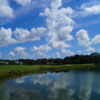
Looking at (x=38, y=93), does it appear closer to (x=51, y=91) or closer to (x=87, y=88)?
(x=51, y=91)

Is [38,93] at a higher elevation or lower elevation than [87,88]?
lower

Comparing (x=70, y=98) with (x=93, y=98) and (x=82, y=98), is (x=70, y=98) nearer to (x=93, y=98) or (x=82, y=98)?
(x=82, y=98)

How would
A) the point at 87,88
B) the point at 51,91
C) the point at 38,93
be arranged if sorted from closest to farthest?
the point at 38,93 < the point at 51,91 < the point at 87,88

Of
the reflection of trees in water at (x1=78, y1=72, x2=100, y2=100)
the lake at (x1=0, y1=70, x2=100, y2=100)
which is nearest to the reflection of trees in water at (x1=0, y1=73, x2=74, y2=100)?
the lake at (x1=0, y1=70, x2=100, y2=100)

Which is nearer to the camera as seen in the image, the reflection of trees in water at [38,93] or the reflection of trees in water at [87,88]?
the reflection of trees in water at [38,93]

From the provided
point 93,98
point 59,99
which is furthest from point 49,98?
point 93,98

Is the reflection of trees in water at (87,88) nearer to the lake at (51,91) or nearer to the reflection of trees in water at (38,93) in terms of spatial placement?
the lake at (51,91)

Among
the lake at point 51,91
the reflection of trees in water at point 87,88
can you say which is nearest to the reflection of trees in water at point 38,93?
the lake at point 51,91

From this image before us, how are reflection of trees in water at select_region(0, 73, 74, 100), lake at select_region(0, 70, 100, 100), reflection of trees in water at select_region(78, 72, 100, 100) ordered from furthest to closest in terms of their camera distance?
1. reflection of trees in water at select_region(78, 72, 100, 100)
2. lake at select_region(0, 70, 100, 100)
3. reflection of trees in water at select_region(0, 73, 74, 100)

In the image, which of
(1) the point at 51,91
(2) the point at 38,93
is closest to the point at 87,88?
(1) the point at 51,91

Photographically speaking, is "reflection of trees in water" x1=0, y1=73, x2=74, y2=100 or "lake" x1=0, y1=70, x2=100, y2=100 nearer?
"reflection of trees in water" x1=0, y1=73, x2=74, y2=100

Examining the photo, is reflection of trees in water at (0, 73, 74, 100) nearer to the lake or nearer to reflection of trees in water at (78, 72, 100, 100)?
the lake

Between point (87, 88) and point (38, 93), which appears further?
point (87, 88)

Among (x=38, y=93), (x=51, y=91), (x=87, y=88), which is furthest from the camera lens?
(x=87, y=88)
